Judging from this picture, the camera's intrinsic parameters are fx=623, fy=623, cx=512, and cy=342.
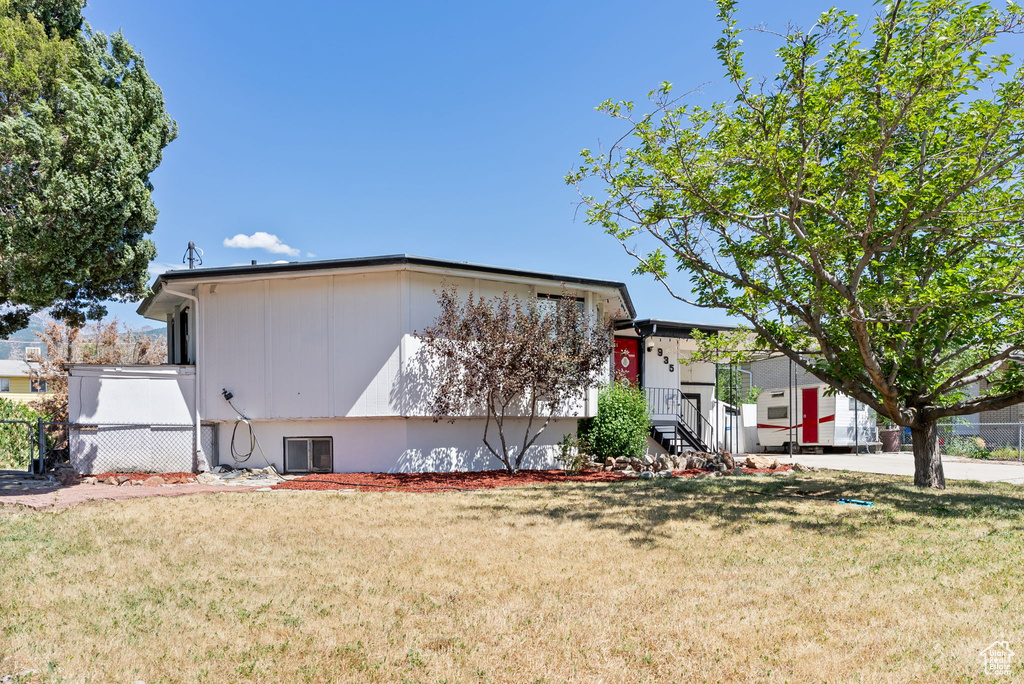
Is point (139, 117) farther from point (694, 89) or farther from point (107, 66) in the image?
point (694, 89)

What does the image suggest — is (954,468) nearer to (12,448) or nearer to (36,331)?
(12,448)

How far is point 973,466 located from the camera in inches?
663

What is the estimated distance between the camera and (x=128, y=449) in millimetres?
12219

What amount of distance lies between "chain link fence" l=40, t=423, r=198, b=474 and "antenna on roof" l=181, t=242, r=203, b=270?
609cm

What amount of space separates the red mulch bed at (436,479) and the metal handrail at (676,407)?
4279 mm

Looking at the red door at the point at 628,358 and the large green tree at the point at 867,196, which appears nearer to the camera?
the large green tree at the point at 867,196

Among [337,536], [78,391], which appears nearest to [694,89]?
[337,536]

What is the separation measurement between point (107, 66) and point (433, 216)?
7.26 metres

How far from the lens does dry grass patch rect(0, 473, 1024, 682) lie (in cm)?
355

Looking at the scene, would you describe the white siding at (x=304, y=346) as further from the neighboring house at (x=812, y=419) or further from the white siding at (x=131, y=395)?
the neighboring house at (x=812, y=419)

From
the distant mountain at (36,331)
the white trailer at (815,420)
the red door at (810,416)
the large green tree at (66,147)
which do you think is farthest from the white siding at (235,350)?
the red door at (810,416)

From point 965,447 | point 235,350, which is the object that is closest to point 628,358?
point 235,350

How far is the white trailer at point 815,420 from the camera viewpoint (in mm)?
→ 21000

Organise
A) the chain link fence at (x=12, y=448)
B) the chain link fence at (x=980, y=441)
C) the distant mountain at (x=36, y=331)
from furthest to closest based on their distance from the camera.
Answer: the chain link fence at (x=980, y=441)
the chain link fence at (x=12, y=448)
the distant mountain at (x=36, y=331)
